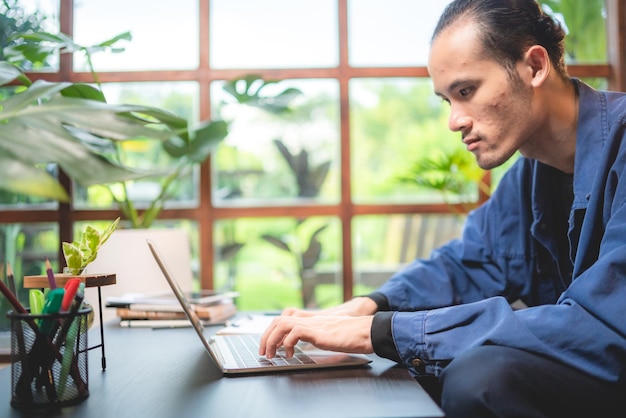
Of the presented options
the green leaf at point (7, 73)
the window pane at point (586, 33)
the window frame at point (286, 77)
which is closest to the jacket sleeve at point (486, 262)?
the green leaf at point (7, 73)

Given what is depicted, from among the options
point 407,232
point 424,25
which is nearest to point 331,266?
point 407,232

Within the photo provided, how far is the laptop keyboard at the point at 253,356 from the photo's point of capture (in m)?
0.99

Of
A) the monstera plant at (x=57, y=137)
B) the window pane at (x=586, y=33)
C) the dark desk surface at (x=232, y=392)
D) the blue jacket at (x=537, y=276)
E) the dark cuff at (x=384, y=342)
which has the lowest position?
the dark desk surface at (x=232, y=392)

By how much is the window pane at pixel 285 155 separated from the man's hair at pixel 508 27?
134 cm

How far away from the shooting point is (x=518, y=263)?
1487 mm

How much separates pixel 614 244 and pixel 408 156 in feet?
6.02

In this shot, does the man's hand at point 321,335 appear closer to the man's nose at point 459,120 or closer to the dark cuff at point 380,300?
the dark cuff at point 380,300

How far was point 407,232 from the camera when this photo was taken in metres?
2.73

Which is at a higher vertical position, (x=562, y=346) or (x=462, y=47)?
Answer: (x=462, y=47)

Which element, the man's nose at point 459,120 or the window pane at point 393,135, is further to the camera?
the window pane at point 393,135

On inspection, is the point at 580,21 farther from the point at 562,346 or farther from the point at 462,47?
the point at 562,346

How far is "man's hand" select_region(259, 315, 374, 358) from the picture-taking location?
0.97 metres

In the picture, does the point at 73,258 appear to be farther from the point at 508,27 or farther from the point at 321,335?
the point at 508,27

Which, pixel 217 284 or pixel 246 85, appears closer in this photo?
pixel 246 85
